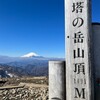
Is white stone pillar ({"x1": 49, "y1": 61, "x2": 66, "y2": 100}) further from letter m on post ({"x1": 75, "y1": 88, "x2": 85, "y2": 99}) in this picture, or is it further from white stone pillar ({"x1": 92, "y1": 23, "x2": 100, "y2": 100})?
white stone pillar ({"x1": 92, "y1": 23, "x2": 100, "y2": 100})

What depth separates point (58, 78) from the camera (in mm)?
3682

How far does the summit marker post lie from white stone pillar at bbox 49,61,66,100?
11cm

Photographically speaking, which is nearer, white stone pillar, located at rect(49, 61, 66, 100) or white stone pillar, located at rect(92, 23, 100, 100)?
white stone pillar, located at rect(92, 23, 100, 100)

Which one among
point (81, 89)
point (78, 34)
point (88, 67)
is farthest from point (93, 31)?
point (81, 89)

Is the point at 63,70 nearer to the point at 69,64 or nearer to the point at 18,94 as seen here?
the point at 69,64

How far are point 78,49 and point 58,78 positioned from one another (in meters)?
0.61

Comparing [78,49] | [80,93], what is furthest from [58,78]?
[78,49]

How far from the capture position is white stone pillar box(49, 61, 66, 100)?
144 inches

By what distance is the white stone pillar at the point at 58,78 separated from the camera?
3.66 m

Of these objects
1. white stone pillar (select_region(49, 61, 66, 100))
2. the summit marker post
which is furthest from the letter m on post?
white stone pillar (select_region(49, 61, 66, 100))

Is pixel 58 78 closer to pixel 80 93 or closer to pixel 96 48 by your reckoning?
pixel 80 93

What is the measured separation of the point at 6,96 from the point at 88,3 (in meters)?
7.21

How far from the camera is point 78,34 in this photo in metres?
3.48

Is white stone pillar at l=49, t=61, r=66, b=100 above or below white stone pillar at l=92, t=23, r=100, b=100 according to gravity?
below
